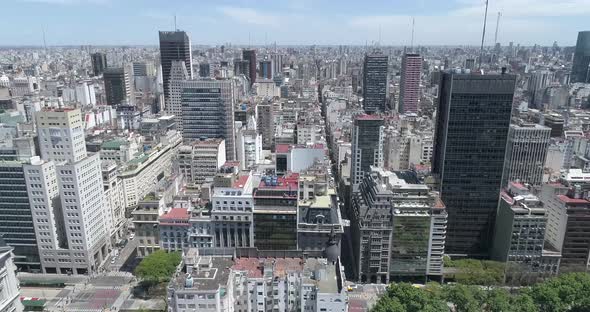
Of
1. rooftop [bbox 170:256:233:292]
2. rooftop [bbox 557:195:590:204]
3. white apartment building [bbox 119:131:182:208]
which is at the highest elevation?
rooftop [bbox 557:195:590:204]

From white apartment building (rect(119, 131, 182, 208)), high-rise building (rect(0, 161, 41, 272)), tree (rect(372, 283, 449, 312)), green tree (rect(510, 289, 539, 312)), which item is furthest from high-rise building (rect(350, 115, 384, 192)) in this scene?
high-rise building (rect(0, 161, 41, 272))

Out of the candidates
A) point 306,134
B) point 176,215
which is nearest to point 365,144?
point 306,134

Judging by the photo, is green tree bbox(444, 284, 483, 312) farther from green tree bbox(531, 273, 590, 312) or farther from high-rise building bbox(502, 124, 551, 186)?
high-rise building bbox(502, 124, 551, 186)

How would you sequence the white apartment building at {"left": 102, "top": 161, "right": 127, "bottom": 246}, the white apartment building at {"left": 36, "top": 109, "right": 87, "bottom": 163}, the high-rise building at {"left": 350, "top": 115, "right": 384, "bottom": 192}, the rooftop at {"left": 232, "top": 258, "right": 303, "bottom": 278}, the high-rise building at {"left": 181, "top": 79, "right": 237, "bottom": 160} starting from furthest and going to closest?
1. the high-rise building at {"left": 181, "top": 79, "right": 237, "bottom": 160}
2. the high-rise building at {"left": 350, "top": 115, "right": 384, "bottom": 192}
3. the white apartment building at {"left": 102, "top": 161, "right": 127, "bottom": 246}
4. the white apartment building at {"left": 36, "top": 109, "right": 87, "bottom": 163}
5. the rooftop at {"left": 232, "top": 258, "right": 303, "bottom": 278}

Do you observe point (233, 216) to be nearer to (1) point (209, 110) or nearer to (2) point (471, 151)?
(2) point (471, 151)

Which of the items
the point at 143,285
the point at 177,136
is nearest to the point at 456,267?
the point at 143,285

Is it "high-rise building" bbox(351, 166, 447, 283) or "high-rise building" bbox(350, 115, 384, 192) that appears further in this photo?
"high-rise building" bbox(350, 115, 384, 192)

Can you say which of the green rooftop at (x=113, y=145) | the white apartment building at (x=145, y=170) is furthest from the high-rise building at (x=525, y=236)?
the green rooftop at (x=113, y=145)
